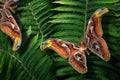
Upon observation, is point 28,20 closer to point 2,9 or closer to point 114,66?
point 2,9

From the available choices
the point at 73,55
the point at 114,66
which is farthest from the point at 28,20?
the point at 114,66

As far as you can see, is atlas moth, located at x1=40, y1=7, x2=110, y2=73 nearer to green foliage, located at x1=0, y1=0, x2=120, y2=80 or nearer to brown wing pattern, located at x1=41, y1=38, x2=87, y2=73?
brown wing pattern, located at x1=41, y1=38, x2=87, y2=73

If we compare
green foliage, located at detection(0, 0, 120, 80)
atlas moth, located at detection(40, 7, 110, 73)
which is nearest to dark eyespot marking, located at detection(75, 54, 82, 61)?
atlas moth, located at detection(40, 7, 110, 73)

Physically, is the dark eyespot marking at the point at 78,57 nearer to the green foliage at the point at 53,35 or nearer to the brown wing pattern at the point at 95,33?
the brown wing pattern at the point at 95,33

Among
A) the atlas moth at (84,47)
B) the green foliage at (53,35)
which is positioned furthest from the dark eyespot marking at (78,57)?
the green foliage at (53,35)

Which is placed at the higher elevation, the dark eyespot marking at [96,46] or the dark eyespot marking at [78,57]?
the dark eyespot marking at [96,46]

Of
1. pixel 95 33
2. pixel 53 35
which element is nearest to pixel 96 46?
pixel 95 33

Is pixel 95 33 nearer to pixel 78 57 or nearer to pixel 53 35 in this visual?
pixel 78 57

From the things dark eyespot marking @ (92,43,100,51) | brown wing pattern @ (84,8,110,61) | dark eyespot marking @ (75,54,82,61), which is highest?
brown wing pattern @ (84,8,110,61)

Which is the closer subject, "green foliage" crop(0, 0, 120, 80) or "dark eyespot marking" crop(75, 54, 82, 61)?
"dark eyespot marking" crop(75, 54, 82, 61)
